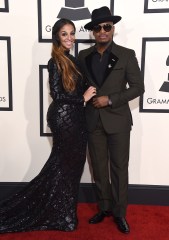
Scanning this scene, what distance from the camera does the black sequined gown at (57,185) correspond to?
2.52m

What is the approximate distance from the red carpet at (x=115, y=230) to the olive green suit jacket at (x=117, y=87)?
2.98 feet

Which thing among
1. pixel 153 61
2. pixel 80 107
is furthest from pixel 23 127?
pixel 153 61

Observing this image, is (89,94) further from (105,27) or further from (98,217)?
(98,217)

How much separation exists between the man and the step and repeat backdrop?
409mm

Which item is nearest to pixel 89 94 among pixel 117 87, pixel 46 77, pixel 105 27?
pixel 117 87

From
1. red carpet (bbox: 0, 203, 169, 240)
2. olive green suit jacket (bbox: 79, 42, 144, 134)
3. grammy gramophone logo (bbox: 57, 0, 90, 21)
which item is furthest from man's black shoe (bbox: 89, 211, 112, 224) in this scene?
grammy gramophone logo (bbox: 57, 0, 90, 21)

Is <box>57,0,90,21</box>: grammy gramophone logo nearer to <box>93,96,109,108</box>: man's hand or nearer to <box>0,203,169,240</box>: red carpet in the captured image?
<box>93,96,109,108</box>: man's hand

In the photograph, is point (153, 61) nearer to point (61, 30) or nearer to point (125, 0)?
point (125, 0)

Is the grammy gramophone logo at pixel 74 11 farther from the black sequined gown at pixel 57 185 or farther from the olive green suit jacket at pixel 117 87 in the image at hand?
the black sequined gown at pixel 57 185

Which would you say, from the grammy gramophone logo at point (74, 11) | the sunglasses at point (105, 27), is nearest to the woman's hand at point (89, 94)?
the sunglasses at point (105, 27)

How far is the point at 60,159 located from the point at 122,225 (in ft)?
2.68

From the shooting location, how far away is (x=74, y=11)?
115 inches

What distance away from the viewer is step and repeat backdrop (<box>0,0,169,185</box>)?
2914 mm

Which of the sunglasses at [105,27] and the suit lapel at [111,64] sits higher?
the sunglasses at [105,27]
